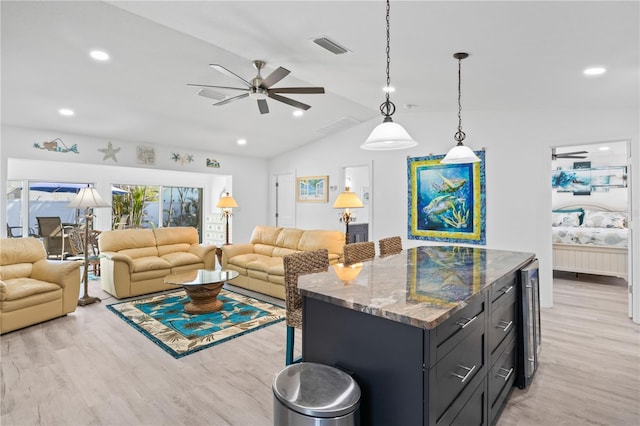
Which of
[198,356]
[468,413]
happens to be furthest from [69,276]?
[468,413]

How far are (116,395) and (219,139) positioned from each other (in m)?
5.09

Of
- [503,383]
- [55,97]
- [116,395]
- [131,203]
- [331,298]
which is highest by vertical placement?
[55,97]

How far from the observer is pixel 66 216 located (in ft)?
22.0

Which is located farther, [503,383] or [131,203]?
[131,203]

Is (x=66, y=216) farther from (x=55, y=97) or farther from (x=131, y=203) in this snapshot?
(x=55, y=97)

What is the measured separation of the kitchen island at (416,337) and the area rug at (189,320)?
1867 mm

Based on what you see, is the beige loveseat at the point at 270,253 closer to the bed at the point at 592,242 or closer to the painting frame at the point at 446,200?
the painting frame at the point at 446,200

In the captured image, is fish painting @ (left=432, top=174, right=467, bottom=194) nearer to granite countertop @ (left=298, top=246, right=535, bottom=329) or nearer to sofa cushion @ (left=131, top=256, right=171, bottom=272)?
granite countertop @ (left=298, top=246, right=535, bottom=329)

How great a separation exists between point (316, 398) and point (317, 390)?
0.05 m

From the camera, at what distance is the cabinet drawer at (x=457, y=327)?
4.34ft

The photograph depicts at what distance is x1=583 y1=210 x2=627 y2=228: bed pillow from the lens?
242 inches

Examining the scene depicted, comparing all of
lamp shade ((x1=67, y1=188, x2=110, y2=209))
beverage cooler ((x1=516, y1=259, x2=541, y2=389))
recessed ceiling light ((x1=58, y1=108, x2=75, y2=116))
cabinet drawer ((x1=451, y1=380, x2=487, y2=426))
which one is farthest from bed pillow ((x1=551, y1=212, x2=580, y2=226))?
recessed ceiling light ((x1=58, y1=108, x2=75, y2=116))

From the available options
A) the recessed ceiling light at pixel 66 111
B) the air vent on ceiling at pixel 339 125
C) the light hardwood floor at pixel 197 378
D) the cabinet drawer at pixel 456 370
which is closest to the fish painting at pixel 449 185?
the air vent on ceiling at pixel 339 125

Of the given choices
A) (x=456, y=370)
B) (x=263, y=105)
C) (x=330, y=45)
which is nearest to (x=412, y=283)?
(x=456, y=370)
